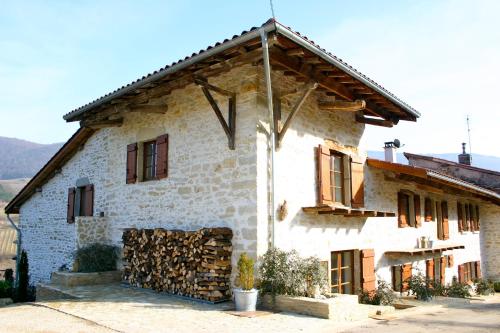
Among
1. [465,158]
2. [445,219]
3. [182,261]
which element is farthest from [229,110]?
[465,158]

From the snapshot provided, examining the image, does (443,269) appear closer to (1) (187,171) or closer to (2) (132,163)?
(1) (187,171)

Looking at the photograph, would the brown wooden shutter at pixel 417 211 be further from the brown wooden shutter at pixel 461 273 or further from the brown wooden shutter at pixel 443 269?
the brown wooden shutter at pixel 461 273

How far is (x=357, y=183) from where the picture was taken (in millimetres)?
9391

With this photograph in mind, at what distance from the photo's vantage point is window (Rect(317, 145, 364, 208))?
8.63 metres

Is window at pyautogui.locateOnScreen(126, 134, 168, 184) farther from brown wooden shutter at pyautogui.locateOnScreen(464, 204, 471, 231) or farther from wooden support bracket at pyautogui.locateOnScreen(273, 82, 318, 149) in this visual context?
brown wooden shutter at pyautogui.locateOnScreen(464, 204, 471, 231)

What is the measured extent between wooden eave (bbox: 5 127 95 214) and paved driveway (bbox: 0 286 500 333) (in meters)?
5.89

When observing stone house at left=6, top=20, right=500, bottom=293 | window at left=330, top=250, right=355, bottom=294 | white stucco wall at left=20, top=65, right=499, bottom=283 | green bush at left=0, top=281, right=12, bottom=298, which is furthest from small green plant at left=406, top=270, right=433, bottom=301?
green bush at left=0, top=281, right=12, bottom=298

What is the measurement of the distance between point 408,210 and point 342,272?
3984 mm

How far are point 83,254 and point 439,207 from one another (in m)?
10.7

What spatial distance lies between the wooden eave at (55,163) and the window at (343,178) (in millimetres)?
6950

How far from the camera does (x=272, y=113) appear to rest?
7.10m

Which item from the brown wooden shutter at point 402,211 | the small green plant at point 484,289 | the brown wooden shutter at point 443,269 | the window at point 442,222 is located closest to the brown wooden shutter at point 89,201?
the brown wooden shutter at point 402,211

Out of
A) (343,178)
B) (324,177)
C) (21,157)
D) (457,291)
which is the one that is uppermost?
(21,157)

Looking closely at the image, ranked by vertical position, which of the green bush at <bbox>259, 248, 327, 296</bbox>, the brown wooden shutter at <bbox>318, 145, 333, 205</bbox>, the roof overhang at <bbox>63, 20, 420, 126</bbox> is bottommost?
the green bush at <bbox>259, 248, 327, 296</bbox>
